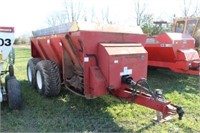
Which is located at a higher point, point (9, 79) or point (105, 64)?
point (105, 64)

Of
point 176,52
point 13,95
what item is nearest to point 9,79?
point 13,95

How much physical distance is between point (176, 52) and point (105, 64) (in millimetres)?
3860

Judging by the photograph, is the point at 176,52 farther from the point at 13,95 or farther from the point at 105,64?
the point at 13,95

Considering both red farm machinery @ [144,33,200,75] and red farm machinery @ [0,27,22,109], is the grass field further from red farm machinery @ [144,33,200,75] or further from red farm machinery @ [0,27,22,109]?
red farm machinery @ [144,33,200,75]

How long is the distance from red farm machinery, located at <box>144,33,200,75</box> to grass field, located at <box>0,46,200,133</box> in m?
1.48

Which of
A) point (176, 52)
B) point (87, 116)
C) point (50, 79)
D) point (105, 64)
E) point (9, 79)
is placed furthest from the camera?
point (176, 52)

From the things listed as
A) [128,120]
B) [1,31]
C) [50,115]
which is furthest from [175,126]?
[1,31]

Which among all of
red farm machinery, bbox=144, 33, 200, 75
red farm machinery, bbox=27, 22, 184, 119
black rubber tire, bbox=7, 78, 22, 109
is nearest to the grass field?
black rubber tire, bbox=7, 78, 22, 109

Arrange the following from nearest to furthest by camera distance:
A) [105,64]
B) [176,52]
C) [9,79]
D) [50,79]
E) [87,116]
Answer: [105,64]
[87,116]
[9,79]
[50,79]
[176,52]

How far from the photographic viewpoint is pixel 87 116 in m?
4.34

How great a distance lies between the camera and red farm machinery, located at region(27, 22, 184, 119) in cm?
407

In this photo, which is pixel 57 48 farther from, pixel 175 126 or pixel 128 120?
pixel 175 126

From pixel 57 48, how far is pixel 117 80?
1.75 m

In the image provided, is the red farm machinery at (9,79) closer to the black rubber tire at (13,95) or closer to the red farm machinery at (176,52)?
the black rubber tire at (13,95)
